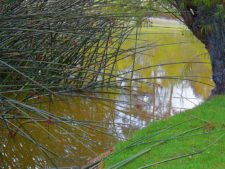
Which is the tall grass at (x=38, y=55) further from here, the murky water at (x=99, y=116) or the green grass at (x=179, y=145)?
the green grass at (x=179, y=145)

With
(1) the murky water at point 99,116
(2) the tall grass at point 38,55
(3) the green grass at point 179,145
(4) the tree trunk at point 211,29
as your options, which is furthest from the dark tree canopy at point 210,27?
(3) the green grass at point 179,145

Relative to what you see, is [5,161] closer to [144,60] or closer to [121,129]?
[121,129]

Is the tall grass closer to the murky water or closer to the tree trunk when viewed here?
the murky water

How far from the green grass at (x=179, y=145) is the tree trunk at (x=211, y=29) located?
1.15m

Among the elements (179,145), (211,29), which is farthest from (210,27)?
(179,145)

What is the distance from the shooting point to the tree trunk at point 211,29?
21.1 ft

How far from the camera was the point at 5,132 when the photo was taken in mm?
5910

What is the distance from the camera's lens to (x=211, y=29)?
6484mm

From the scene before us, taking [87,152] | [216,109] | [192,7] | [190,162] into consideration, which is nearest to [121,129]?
[87,152]

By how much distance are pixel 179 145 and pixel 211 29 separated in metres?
2.36

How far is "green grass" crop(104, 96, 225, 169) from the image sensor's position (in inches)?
167

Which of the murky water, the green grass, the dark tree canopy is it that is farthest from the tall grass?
the dark tree canopy

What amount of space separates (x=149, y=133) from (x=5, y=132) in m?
1.77

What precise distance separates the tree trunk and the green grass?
3.77 ft
